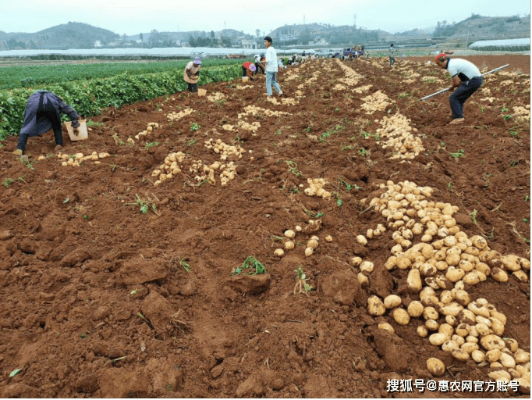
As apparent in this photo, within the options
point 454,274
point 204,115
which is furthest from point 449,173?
point 204,115

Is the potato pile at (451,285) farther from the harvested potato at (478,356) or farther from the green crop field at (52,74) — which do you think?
the green crop field at (52,74)

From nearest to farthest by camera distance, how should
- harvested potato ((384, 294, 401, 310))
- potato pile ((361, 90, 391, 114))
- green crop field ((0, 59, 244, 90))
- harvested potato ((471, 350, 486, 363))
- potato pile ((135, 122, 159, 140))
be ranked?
harvested potato ((471, 350, 486, 363)) → harvested potato ((384, 294, 401, 310)) → potato pile ((135, 122, 159, 140)) → potato pile ((361, 90, 391, 114)) → green crop field ((0, 59, 244, 90))

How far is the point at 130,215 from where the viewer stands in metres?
4.54

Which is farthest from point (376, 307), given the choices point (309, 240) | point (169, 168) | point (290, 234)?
point (169, 168)

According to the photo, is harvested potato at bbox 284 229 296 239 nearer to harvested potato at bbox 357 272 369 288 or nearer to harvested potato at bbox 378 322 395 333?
harvested potato at bbox 357 272 369 288

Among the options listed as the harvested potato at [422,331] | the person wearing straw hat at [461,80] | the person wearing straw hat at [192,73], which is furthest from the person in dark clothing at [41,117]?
the person wearing straw hat at [461,80]

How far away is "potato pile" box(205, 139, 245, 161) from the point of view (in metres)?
6.30

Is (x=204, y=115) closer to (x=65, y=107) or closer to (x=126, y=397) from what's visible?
(x=65, y=107)

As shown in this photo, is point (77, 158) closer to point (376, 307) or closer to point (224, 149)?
point (224, 149)

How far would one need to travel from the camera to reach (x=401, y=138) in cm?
640

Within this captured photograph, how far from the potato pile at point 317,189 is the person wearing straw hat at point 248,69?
14.9 metres

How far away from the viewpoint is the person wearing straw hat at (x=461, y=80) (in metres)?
7.24

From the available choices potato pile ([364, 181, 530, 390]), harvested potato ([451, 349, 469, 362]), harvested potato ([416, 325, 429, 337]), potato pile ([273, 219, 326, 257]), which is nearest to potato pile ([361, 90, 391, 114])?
potato pile ([364, 181, 530, 390])

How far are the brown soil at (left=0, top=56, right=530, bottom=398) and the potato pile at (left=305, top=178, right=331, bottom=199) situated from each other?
12 centimetres
